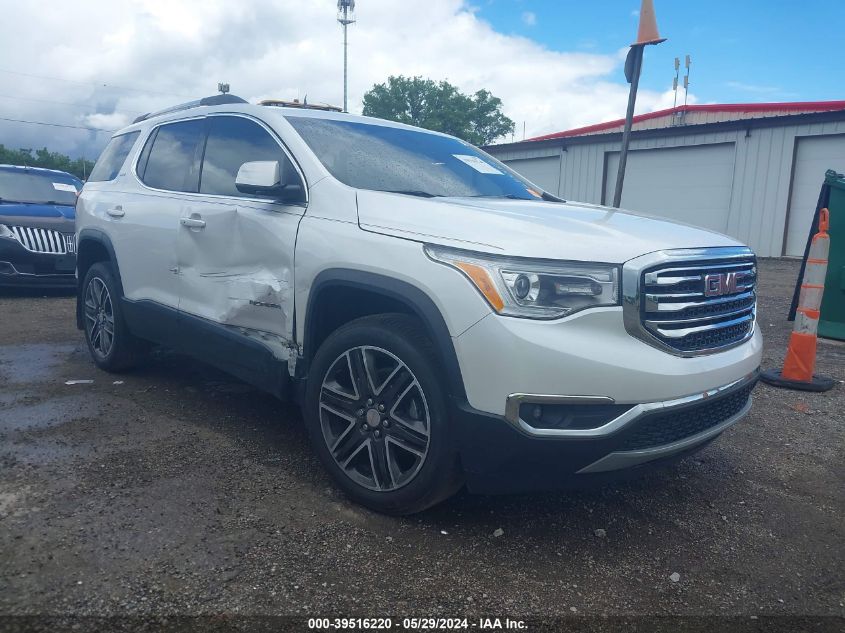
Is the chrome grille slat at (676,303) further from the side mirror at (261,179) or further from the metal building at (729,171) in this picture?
the metal building at (729,171)

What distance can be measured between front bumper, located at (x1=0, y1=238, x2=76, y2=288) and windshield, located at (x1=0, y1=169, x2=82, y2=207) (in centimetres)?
104

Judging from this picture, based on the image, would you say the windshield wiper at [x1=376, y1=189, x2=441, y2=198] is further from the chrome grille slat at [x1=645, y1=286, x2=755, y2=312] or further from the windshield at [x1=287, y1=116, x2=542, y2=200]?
the chrome grille slat at [x1=645, y1=286, x2=755, y2=312]

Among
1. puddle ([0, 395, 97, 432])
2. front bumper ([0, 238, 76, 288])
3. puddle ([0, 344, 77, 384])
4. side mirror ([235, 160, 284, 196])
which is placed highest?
side mirror ([235, 160, 284, 196])

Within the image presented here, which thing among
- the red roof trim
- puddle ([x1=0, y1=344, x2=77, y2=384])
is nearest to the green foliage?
the red roof trim

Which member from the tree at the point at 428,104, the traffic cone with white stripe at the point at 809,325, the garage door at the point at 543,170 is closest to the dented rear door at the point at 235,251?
the traffic cone with white stripe at the point at 809,325

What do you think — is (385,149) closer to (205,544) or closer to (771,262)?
(205,544)

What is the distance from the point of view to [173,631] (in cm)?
213

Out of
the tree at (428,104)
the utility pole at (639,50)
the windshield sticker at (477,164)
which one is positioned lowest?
the windshield sticker at (477,164)

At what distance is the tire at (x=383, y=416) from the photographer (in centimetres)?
264

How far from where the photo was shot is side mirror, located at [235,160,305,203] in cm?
319

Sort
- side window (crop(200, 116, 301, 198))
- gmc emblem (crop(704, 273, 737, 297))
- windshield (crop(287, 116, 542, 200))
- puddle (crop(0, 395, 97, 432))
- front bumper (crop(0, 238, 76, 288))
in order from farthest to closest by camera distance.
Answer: front bumper (crop(0, 238, 76, 288))
puddle (crop(0, 395, 97, 432))
side window (crop(200, 116, 301, 198))
windshield (crop(287, 116, 542, 200))
gmc emblem (crop(704, 273, 737, 297))

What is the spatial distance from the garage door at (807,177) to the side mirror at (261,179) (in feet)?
50.1

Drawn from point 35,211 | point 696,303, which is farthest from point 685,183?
point 696,303

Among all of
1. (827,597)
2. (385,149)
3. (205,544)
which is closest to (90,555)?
(205,544)
